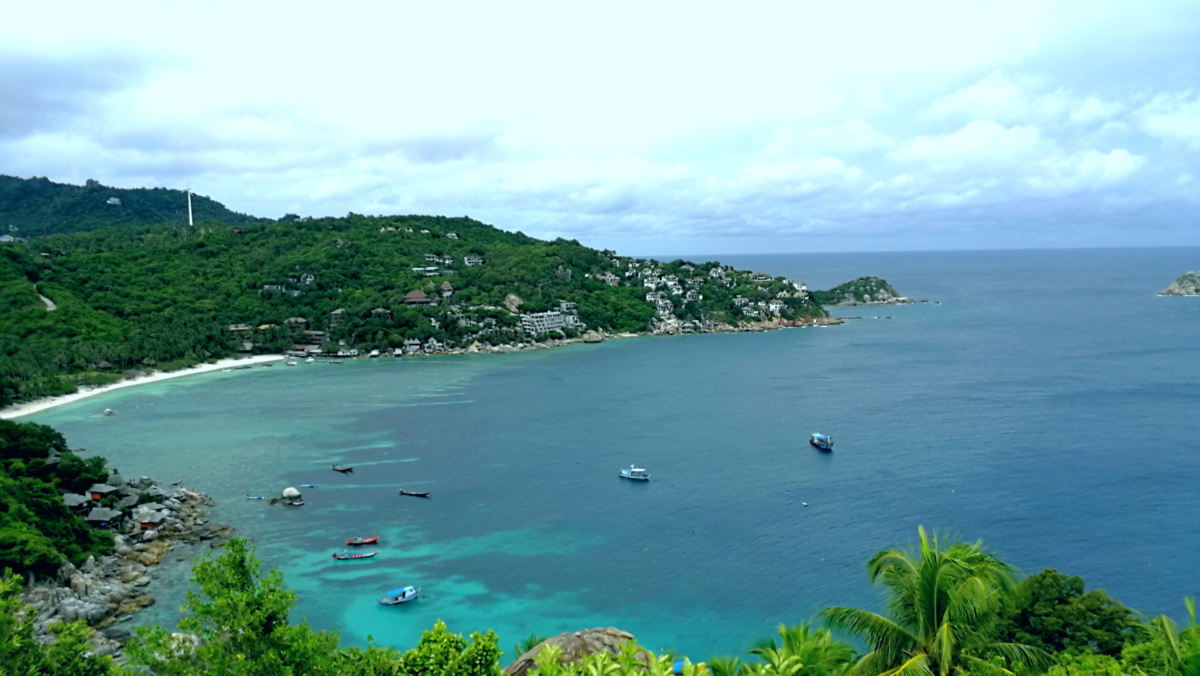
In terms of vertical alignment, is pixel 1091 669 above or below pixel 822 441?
above

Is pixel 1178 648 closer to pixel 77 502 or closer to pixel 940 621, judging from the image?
pixel 940 621

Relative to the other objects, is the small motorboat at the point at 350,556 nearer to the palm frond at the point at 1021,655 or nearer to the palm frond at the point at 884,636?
the palm frond at the point at 884,636

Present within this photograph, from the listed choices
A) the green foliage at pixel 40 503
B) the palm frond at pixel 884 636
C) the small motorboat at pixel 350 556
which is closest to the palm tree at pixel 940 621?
the palm frond at pixel 884 636

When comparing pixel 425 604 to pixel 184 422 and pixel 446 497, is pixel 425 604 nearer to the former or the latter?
pixel 446 497

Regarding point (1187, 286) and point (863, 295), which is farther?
point (863, 295)

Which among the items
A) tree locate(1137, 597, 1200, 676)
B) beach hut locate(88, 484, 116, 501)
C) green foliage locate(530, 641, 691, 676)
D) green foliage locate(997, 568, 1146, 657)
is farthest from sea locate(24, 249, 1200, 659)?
green foliage locate(530, 641, 691, 676)

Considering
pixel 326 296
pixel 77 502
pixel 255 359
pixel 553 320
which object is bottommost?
pixel 77 502

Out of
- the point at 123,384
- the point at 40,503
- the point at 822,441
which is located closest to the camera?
the point at 40,503

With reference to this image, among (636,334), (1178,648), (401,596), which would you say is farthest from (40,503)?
(636,334)
